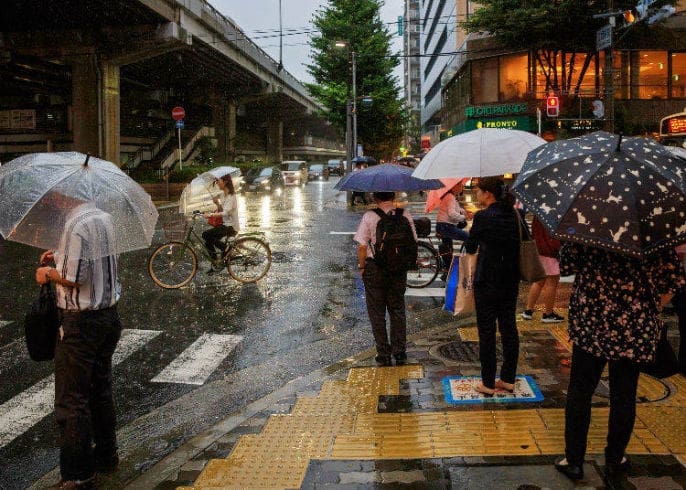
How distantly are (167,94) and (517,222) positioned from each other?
51523 millimetres

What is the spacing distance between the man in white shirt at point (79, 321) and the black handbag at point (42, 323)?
6 centimetres

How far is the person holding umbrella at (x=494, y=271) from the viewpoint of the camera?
4863 mm

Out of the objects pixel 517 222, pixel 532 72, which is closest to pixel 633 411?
pixel 517 222

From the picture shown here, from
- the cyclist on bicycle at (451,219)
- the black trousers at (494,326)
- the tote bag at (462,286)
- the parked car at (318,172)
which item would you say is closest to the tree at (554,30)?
the parked car at (318,172)

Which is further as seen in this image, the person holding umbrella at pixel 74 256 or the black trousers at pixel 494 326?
the black trousers at pixel 494 326

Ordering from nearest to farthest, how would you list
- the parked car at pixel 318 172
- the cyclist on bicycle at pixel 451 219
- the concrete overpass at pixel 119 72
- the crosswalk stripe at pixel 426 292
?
1. the cyclist on bicycle at pixel 451 219
2. the crosswalk stripe at pixel 426 292
3. the concrete overpass at pixel 119 72
4. the parked car at pixel 318 172

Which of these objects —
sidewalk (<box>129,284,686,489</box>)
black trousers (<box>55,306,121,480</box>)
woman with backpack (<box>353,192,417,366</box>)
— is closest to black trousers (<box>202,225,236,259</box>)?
woman with backpack (<box>353,192,417,366</box>)

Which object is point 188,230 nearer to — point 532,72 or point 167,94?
point 532,72

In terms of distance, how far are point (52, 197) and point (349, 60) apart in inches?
1484

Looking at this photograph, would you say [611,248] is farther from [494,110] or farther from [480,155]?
[494,110]

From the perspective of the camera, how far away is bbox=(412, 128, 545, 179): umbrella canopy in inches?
234

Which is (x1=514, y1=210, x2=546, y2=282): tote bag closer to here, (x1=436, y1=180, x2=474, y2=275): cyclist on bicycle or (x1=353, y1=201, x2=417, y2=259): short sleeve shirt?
(x1=353, y1=201, x2=417, y2=259): short sleeve shirt

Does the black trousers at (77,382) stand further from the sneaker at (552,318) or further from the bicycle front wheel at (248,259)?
the bicycle front wheel at (248,259)

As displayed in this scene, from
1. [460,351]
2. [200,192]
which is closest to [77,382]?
[460,351]
